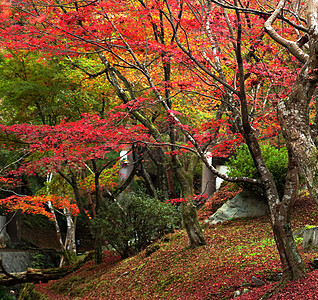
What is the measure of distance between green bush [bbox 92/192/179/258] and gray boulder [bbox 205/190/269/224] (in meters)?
1.60

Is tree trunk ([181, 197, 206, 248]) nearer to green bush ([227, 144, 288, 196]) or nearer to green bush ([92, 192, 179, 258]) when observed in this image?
green bush ([92, 192, 179, 258])

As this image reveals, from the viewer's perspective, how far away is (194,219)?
7.84m

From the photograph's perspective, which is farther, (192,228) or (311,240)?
(192,228)

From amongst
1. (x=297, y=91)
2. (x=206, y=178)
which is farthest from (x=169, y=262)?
(x=206, y=178)

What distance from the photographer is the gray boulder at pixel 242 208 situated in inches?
383

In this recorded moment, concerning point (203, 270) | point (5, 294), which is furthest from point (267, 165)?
point (5, 294)

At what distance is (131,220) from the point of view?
922 centimetres

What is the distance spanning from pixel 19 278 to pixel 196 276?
21.6 ft

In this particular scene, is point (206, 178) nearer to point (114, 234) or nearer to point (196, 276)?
point (114, 234)

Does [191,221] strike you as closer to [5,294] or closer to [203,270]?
[203,270]

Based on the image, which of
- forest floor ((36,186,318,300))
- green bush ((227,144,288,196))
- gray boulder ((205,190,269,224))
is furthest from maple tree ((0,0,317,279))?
gray boulder ((205,190,269,224))

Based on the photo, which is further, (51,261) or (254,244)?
(51,261)

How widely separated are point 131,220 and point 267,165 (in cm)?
389

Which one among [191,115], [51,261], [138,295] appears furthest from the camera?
[51,261]
